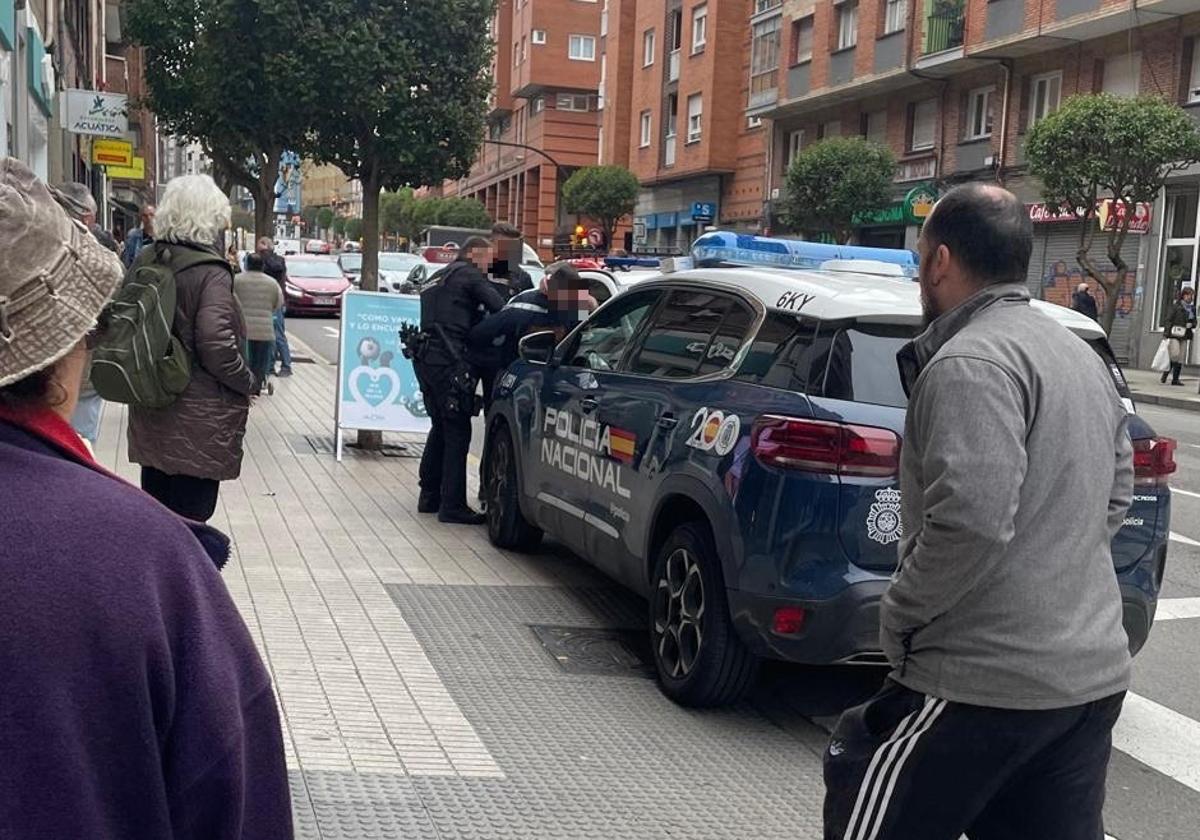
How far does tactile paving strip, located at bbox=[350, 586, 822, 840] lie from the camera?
12.8 feet

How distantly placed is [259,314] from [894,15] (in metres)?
24.0

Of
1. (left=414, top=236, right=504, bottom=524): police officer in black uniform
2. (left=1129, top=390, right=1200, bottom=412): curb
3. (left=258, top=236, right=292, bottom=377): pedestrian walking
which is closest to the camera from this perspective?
(left=414, top=236, right=504, bottom=524): police officer in black uniform

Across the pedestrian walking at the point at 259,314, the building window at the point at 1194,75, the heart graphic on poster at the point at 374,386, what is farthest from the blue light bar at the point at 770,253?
the building window at the point at 1194,75

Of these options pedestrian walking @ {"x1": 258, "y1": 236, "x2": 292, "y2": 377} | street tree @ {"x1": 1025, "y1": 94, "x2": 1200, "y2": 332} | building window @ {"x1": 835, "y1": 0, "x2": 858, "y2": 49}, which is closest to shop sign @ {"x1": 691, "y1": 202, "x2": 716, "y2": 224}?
building window @ {"x1": 835, "y1": 0, "x2": 858, "y2": 49}

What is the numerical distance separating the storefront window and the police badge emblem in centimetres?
2343

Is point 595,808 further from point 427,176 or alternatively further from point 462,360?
point 427,176

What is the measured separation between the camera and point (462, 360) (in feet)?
27.0

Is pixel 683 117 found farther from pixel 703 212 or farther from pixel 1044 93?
pixel 1044 93

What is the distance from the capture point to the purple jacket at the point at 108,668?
4.19 ft

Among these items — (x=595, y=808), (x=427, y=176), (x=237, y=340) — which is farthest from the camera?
(x=427, y=176)

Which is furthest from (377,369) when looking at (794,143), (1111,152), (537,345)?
(794,143)

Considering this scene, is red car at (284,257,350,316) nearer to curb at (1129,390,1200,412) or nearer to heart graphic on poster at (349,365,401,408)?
curb at (1129,390,1200,412)

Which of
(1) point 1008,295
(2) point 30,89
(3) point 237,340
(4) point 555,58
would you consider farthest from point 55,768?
(4) point 555,58

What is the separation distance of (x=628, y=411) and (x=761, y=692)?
4.47 feet
